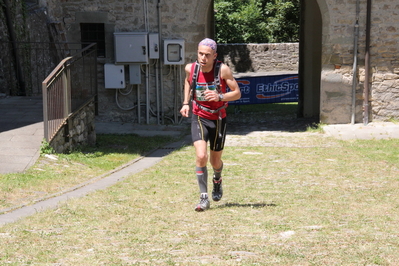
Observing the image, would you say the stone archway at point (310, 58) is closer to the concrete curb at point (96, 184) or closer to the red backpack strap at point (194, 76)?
the concrete curb at point (96, 184)

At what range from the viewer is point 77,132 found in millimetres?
9930

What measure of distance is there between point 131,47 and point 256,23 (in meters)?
19.0

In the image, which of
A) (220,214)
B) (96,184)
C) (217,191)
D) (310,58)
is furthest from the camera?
(310,58)

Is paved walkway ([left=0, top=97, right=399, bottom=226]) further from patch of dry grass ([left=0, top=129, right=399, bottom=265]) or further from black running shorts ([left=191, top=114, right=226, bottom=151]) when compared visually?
black running shorts ([left=191, top=114, right=226, bottom=151])

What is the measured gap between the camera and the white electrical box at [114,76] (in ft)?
44.2

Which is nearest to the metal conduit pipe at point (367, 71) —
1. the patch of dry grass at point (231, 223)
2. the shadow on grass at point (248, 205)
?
the patch of dry grass at point (231, 223)

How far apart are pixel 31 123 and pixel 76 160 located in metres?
1.32

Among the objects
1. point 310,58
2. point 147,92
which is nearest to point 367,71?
point 310,58

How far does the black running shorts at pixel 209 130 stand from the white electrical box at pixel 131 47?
24.6 ft

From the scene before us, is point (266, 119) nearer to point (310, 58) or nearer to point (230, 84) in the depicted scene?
point (310, 58)

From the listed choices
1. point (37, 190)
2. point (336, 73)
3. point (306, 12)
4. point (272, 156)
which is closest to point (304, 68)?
point (306, 12)

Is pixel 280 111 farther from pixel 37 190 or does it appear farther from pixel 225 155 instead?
pixel 37 190

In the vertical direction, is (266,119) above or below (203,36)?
below

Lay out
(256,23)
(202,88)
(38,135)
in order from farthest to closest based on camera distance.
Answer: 1. (256,23)
2. (38,135)
3. (202,88)
